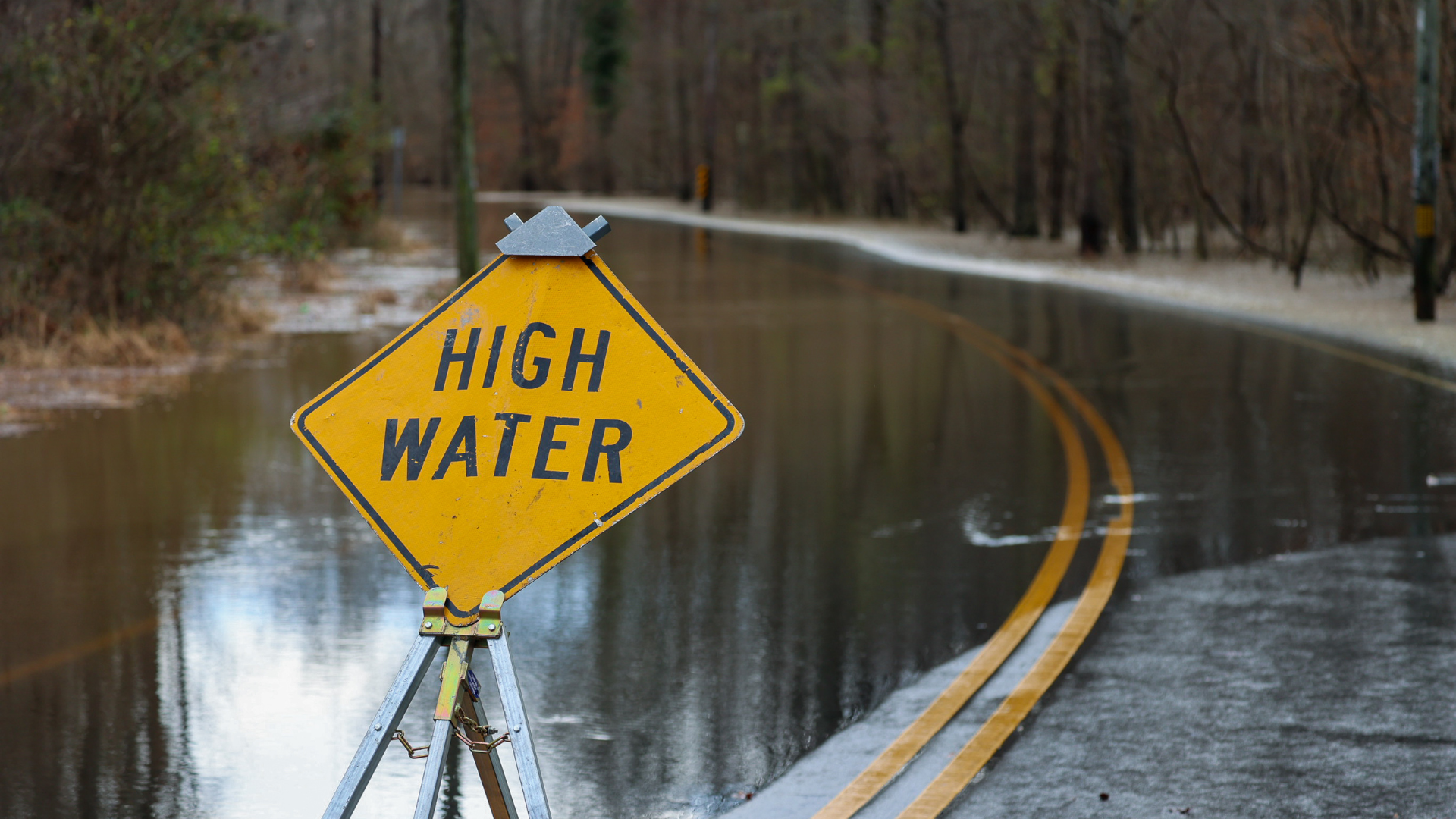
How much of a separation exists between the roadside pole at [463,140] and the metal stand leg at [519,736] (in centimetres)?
2093

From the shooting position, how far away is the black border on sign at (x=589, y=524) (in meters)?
4.26

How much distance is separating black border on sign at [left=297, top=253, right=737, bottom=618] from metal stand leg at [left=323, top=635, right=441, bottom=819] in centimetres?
30

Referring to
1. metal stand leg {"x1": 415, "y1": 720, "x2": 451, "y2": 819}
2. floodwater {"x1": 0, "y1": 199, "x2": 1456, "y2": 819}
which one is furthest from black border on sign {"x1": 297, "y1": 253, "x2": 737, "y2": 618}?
floodwater {"x1": 0, "y1": 199, "x2": 1456, "y2": 819}

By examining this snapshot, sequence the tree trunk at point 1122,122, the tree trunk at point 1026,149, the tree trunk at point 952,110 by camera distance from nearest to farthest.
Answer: the tree trunk at point 1122,122 → the tree trunk at point 1026,149 → the tree trunk at point 952,110

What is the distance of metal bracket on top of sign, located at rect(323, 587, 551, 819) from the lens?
383 centimetres

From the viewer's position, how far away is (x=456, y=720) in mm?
4145

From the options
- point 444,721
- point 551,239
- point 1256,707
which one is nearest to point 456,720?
point 444,721

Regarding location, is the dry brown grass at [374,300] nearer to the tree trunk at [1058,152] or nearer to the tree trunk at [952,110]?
the tree trunk at [1058,152]

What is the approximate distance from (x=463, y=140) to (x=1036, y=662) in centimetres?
1956

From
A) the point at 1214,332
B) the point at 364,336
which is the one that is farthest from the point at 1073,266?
the point at 364,336

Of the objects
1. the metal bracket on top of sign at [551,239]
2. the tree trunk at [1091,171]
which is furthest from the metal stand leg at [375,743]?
the tree trunk at [1091,171]

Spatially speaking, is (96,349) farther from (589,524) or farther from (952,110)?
(952,110)

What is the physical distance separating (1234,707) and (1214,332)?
49.0ft

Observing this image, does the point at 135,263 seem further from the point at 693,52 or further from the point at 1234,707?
the point at 693,52
